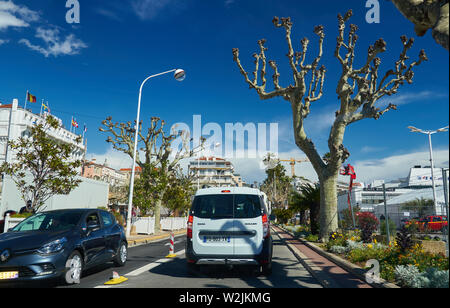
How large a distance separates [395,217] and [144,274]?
9.00m

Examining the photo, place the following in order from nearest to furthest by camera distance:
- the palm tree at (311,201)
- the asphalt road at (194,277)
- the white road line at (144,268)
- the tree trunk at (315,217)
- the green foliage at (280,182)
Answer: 1. the asphalt road at (194,277)
2. the white road line at (144,268)
3. the tree trunk at (315,217)
4. the palm tree at (311,201)
5. the green foliage at (280,182)

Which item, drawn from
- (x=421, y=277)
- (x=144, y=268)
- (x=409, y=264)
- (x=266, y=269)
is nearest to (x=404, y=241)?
(x=409, y=264)

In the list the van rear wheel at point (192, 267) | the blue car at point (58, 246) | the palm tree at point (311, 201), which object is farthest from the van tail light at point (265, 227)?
the palm tree at point (311, 201)

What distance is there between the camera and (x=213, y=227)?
22.5 feet

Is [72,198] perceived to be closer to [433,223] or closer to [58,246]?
[58,246]

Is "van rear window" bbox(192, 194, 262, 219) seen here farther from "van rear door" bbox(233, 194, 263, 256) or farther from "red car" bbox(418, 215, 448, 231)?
"red car" bbox(418, 215, 448, 231)

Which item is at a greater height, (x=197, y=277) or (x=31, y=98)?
(x=31, y=98)

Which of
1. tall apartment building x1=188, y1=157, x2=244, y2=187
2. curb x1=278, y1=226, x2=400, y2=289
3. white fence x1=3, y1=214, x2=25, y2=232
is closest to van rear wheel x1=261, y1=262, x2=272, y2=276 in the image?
curb x1=278, y1=226, x2=400, y2=289

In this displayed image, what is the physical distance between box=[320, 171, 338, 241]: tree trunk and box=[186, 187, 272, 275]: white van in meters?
8.01

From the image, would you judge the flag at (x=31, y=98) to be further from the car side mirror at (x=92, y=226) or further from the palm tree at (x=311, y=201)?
the car side mirror at (x=92, y=226)

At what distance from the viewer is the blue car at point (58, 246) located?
18.8 feet

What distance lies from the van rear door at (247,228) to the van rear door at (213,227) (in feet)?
0.41

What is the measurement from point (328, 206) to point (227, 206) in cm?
865
